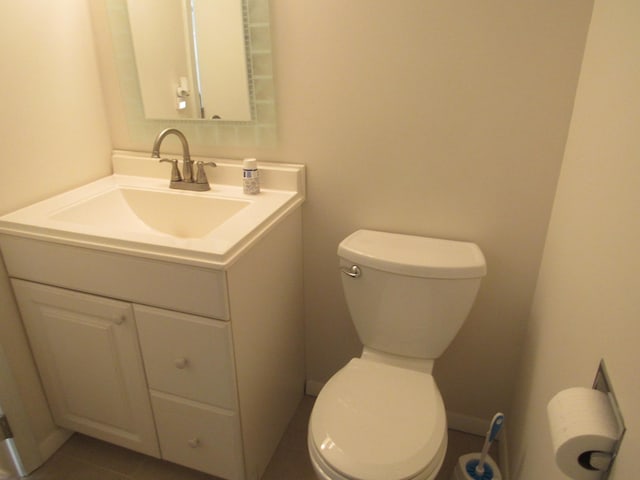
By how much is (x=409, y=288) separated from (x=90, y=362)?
40.8 inches

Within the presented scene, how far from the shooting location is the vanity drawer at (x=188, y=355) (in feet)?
3.82

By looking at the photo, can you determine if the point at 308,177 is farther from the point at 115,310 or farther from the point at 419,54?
the point at 115,310

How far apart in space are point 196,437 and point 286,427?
45 cm

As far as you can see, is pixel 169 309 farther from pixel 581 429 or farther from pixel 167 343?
pixel 581 429

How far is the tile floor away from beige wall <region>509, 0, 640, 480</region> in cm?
33

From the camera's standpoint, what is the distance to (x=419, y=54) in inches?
50.1

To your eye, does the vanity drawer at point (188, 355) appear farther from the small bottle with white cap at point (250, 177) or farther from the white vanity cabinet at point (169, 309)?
the small bottle with white cap at point (250, 177)

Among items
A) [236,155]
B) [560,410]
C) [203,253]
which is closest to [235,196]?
[236,155]

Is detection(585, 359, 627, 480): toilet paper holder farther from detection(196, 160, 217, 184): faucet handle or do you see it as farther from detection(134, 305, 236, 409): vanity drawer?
detection(196, 160, 217, 184): faucet handle

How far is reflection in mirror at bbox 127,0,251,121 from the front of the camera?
1.39 m

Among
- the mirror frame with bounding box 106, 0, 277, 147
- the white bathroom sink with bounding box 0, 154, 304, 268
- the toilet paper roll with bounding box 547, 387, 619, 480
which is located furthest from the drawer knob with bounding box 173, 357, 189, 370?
the toilet paper roll with bounding box 547, 387, 619, 480

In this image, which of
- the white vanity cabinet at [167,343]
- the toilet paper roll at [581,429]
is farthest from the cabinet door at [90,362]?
the toilet paper roll at [581,429]

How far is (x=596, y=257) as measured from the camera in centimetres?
86

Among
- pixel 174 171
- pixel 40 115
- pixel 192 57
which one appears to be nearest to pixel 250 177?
pixel 174 171
